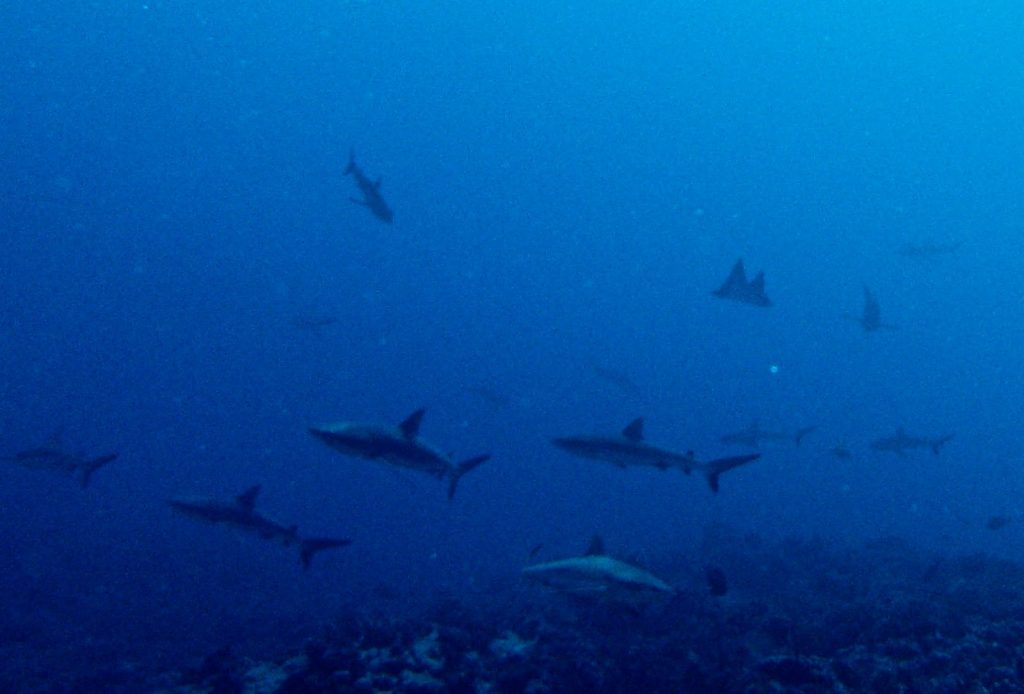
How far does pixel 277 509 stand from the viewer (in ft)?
151

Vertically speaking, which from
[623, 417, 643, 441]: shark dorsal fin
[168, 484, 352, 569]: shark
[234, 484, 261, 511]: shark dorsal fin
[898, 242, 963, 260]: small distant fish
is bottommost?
[168, 484, 352, 569]: shark

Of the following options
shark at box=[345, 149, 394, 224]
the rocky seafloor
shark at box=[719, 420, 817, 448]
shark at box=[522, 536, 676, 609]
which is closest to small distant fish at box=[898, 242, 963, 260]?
shark at box=[719, 420, 817, 448]

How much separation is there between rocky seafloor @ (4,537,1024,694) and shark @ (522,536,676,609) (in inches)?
12.2

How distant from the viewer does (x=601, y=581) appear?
7219mm

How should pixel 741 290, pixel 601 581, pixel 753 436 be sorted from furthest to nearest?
1. pixel 753 436
2. pixel 741 290
3. pixel 601 581

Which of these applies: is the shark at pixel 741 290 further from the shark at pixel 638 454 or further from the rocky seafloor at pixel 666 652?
the shark at pixel 638 454

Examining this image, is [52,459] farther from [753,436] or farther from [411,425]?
[753,436]

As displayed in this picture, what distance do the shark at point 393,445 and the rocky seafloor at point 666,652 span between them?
235 cm

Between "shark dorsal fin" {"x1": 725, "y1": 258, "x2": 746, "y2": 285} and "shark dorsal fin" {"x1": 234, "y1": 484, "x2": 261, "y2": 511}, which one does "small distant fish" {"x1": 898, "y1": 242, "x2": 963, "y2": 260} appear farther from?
"shark dorsal fin" {"x1": 234, "y1": 484, "x2": 261, "y2": 511}

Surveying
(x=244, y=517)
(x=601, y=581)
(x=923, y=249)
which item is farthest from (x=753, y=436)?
(x=244, y=517)

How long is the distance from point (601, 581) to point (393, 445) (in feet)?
8.25

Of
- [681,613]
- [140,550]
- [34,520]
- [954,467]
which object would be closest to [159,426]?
[34,520]

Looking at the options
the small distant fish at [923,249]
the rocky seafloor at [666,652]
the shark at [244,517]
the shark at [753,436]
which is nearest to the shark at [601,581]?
the rocky seafloor at [666,652]

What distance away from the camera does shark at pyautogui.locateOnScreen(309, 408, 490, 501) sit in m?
7.33
